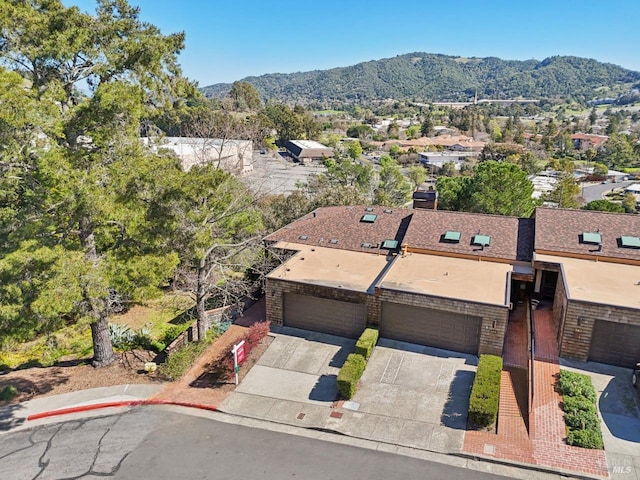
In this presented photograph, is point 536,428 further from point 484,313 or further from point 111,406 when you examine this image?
point 111,406

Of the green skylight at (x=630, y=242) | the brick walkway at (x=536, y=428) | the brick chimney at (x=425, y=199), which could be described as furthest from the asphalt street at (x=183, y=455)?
the brick chimney at (x=425, y=199)

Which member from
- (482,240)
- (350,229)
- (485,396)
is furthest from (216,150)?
(485,396)

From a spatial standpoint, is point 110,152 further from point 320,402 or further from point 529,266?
point 529,266

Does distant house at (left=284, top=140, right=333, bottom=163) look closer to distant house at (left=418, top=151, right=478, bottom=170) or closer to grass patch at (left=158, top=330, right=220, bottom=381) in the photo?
distant house at (left=418, top=151, right=478, bottom=170)

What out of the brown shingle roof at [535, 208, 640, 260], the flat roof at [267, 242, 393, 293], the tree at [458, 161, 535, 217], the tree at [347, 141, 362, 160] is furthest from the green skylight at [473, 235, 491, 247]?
the tree at [347, 141, 362, 160]

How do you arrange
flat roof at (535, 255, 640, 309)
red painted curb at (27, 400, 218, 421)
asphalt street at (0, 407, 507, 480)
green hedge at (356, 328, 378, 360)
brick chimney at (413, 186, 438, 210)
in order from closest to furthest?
asphalt street at (0, 407, 507, 480)
red painted curb at (27, 400, 218, 421)
flat roof at (535, 255, 640, 309)
green hedge at (356, 328, 378, 360)
brick chimney at (413, 186, 438, 210)

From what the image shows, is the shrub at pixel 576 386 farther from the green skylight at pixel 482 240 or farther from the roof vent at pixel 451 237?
the roof vent at pixel 451 237

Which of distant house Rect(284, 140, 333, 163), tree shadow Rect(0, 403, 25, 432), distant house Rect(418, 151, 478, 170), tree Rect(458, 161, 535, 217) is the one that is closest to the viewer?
tree shadow Rect(0, 403, 25, 432)
